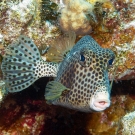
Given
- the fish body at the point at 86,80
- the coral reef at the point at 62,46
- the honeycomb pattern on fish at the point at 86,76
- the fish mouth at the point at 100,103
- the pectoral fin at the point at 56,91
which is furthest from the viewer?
the coral reef at the point at 62,46

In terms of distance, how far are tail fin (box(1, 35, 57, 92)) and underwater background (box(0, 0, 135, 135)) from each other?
0.32 meters

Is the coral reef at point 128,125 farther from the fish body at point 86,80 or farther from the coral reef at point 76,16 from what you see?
the coral reef at point 76,16

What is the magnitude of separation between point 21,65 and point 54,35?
37.6 inches

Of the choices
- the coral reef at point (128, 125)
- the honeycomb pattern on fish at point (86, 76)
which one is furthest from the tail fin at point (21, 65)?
the coral reef at point (128, 125)

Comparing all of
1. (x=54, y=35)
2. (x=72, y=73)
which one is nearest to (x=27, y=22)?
(x=54, y=35)

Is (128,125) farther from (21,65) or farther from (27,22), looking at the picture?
(27,22)

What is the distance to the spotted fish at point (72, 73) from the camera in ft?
10.2

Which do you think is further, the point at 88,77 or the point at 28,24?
the point at 28,24

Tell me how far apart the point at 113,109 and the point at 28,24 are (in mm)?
2961

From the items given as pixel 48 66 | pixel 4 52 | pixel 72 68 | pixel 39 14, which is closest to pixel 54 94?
pixel 72 68

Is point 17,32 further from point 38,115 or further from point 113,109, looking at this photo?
point 113,109

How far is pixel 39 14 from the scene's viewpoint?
456cm

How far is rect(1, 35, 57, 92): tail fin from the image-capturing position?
4.08m

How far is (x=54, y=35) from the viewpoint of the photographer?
4.62m
